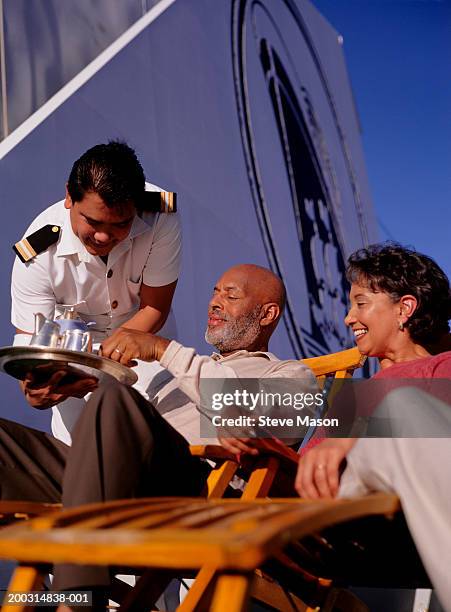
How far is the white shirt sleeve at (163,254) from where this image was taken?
245 centimetres

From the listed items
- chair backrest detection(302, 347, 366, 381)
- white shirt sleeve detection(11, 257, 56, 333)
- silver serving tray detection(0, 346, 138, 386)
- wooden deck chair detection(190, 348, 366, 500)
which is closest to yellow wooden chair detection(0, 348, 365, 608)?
wooden deck chair detection(190, 348, 366, 500)

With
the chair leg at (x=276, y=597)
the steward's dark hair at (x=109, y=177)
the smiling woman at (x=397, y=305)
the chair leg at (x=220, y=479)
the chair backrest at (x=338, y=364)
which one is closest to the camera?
the chair leg at (x=220, y=479)

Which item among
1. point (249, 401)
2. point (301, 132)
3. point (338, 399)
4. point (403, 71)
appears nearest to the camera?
point (249, 401)

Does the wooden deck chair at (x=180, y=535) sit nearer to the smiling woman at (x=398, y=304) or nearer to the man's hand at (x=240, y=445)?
the man's hand at (x=240, y=445)

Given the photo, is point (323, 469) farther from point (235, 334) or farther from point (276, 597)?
point (235, 334)

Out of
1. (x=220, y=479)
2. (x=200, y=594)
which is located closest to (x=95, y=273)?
(x=220, y=479)

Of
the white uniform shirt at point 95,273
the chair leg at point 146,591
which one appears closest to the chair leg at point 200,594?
the chair leg at point 146,591

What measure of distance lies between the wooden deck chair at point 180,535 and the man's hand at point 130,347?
0.63 metres

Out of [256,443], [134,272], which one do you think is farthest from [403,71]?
[256,443]

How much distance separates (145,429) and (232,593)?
621 mm

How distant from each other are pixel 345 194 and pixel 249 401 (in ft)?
27.2

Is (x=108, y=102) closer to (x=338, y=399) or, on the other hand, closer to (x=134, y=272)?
(x=134, y=272)

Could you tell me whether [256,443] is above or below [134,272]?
below

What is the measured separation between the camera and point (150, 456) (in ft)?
4.67
